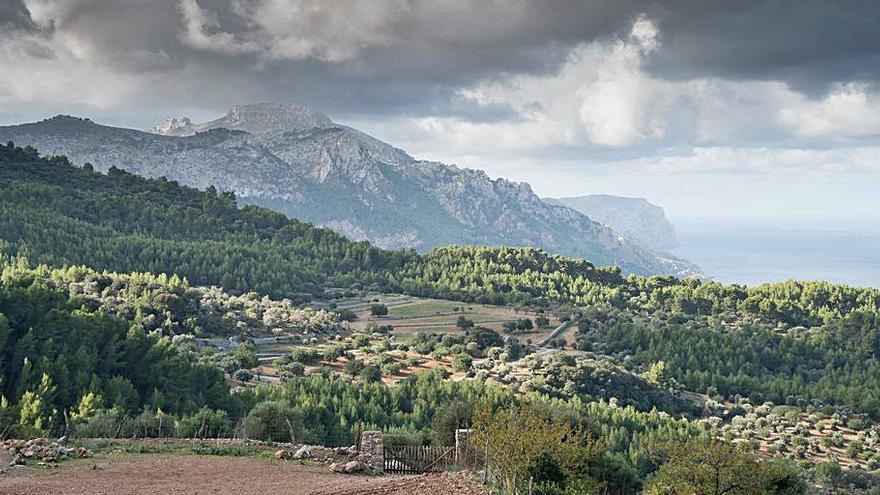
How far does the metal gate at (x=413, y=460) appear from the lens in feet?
131

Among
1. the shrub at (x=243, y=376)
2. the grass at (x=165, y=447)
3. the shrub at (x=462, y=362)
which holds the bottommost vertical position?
the shrub at (x=462, y=362)

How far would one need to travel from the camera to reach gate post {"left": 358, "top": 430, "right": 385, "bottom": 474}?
39.2 metres

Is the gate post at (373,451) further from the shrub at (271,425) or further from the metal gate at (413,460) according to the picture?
the shrub at (271,425)

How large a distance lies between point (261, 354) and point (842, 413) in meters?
77.3

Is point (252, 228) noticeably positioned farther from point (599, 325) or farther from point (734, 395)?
point (734, 395)

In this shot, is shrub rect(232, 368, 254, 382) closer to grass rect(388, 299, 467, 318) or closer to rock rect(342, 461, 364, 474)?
rock rect(342, 461, 364, 474)

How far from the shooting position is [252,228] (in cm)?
19912

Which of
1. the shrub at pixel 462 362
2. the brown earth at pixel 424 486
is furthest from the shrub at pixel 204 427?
the shrub at pixel 462 362

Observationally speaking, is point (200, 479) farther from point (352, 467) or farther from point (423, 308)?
point (423, 308)

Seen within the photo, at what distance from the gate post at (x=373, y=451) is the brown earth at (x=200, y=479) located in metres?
2.07

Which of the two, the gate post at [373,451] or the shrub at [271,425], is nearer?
the gate post at [373,451]

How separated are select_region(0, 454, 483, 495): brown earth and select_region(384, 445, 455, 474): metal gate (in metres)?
2.95

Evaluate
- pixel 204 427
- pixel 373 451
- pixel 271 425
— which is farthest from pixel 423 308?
pixel 373 451

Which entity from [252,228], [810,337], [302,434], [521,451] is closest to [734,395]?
[810,337]
